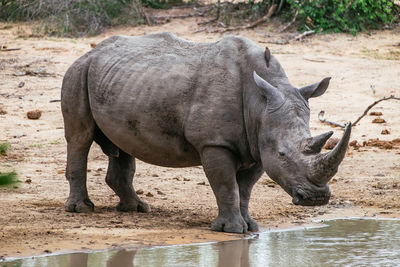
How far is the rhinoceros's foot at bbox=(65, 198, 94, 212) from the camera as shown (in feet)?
25.3

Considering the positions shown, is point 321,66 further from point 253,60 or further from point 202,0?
point 253,60

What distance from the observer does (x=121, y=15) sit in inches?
716

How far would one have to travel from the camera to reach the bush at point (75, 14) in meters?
17.4

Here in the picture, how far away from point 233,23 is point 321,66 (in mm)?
3502

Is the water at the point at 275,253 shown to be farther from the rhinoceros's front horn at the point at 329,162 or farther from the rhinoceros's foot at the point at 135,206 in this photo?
the rhinoceros's foot at the point at 135,206

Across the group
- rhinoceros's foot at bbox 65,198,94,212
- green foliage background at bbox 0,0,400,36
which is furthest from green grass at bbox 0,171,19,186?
green foliage background at bbox 0,0,400,36

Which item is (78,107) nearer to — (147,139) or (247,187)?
(147,139)

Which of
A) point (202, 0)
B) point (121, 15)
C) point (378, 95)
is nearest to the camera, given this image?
point (378, 95)

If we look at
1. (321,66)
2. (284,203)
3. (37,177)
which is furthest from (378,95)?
(37,177)

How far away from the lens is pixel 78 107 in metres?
7.82

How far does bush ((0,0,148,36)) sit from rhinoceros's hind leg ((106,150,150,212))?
30.9 feet

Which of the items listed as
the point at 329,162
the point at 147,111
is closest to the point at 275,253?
the point at 329,162

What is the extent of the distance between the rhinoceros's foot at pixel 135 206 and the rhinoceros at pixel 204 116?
0.01 m

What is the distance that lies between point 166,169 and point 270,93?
351 centimetres
